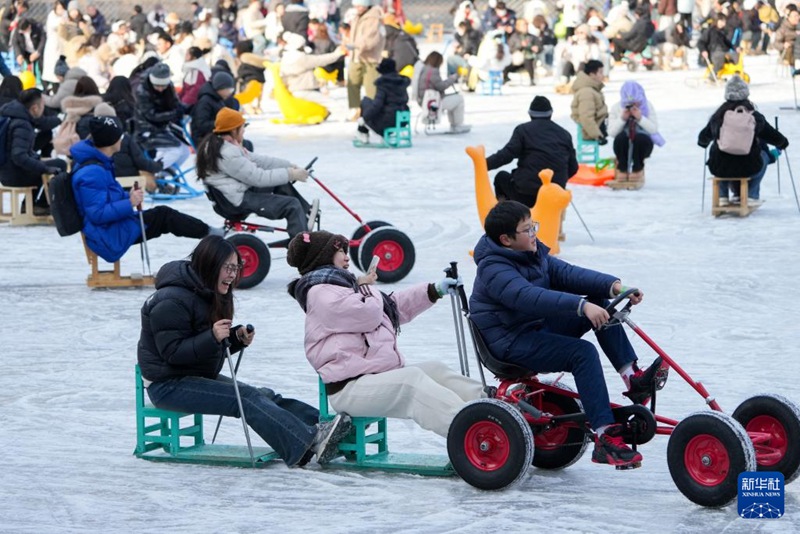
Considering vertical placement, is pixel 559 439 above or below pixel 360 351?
below

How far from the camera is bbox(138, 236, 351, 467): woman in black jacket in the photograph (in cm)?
614

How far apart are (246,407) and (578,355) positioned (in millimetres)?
1456

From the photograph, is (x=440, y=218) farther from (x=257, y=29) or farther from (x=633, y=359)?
(x=257, y=29)

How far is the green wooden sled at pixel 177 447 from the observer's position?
248 inches

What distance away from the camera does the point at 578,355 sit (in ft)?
18.8

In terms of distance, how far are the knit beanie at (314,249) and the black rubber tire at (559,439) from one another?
105cm

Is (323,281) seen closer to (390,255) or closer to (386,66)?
(390,255)

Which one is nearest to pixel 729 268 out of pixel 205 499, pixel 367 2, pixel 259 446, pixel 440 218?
pixel 440 218

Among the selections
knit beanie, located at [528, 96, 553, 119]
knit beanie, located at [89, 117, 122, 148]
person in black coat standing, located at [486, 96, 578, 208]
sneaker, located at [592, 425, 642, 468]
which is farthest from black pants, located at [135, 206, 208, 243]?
sneaker, located at [592, 425, 642, 468]

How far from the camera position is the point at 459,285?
19.9 feet

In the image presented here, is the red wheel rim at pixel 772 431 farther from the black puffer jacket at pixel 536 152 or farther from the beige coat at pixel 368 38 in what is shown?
the beige coat at pixel 368 38

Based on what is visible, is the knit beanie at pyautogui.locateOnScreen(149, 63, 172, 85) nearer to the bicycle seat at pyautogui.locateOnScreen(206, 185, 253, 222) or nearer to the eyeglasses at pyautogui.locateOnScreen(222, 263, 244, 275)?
the bicycle seat at pyautogui.locateOnScreen(206, 185, 253, 222)

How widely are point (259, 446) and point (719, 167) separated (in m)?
8.31

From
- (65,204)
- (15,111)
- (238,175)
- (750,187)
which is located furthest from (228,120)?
(750,187)
